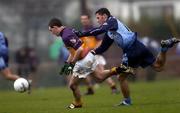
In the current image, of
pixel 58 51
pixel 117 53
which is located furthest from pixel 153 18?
pixel 58 51

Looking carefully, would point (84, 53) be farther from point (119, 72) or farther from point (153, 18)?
point (153, 18)

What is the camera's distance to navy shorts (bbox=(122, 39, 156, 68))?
Answer: 59.5ft

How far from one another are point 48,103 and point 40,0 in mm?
24804

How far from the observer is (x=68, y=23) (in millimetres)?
43750

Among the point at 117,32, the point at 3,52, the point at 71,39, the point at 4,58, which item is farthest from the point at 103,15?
the point at 4,58

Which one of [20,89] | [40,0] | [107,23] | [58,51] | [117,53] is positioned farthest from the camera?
[40,0]

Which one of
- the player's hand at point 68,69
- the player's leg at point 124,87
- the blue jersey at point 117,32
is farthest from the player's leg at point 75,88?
the blue jersey at point 117,32

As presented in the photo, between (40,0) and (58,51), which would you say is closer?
(58,51)

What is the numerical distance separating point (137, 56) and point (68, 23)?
25.7m

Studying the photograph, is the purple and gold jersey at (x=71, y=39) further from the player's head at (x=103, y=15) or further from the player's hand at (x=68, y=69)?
the player's head at (x=103, y=15)

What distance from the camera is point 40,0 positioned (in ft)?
147

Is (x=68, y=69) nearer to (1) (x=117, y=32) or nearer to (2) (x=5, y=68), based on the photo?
(1) (x=117, y=32)

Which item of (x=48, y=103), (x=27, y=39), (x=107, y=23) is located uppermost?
(x=27, y=39)

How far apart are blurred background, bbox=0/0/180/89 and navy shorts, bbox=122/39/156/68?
18440 millimetres
